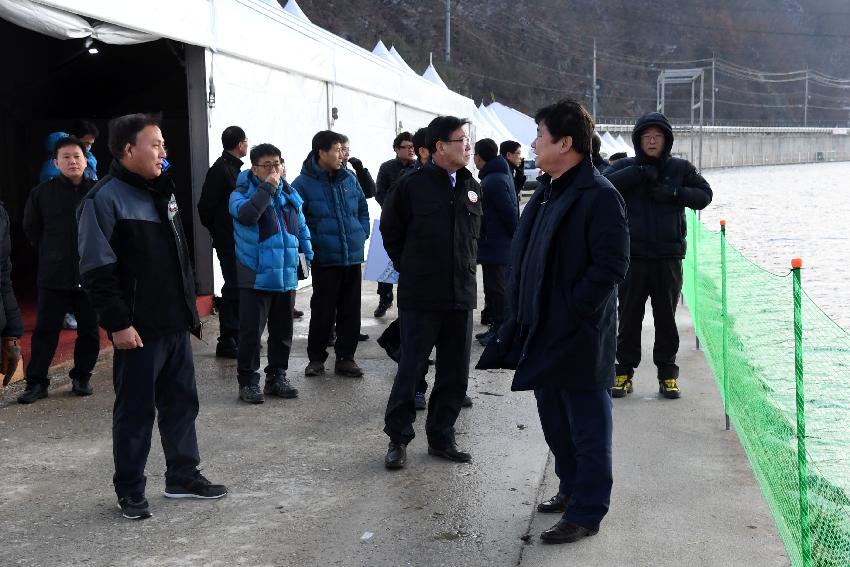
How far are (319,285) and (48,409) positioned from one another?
2.04 metres

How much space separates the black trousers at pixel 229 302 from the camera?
7.98 m

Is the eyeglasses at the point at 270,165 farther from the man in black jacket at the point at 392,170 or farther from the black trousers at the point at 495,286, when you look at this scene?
the man in black jacket at the point at 392,170

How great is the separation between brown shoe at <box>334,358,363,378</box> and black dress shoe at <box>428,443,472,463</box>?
206 centimetres

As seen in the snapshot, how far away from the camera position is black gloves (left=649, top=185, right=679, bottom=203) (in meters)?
6.62

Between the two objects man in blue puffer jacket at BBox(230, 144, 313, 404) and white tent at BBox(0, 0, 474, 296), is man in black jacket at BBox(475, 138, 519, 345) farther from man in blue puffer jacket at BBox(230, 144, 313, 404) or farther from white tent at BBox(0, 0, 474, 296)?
white tent at BBox(0, 0, 474, 296)

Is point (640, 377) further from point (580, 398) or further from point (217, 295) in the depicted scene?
point (217, 295)

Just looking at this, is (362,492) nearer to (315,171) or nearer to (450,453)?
(450,453)

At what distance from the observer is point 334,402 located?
6812mm

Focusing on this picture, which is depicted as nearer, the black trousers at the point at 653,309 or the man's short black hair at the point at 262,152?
the man's short black hair at the point at 262,152

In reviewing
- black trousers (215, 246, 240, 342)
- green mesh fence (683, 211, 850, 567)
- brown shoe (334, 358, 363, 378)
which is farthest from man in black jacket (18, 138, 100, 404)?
green mesh fence (683, 211, 850, 567)

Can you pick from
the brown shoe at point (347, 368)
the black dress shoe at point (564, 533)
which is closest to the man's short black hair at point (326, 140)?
the brown shoe at point (347, 368)

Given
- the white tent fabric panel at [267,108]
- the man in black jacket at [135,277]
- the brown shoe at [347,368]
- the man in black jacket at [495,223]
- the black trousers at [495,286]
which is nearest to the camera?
the man in black jacket at [135,277]

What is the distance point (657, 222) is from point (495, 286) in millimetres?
2172

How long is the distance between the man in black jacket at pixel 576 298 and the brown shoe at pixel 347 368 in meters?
3.24
